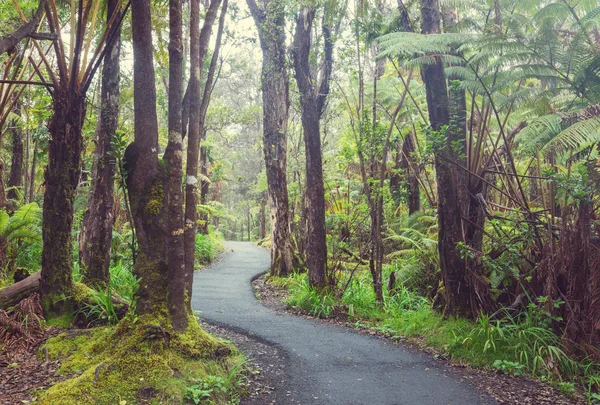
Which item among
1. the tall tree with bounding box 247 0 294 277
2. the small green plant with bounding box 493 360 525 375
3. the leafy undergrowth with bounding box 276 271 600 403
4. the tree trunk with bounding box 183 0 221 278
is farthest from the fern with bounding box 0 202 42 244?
the small green plant with bounding box 493 360 525 375

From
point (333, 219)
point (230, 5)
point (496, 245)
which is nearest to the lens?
point (496, 245)

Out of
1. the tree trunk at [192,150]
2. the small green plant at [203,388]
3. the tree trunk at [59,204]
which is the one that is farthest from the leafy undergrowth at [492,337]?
the tree trunk at [59,204]

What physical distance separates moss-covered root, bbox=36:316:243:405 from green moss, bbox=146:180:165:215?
43.4 inches

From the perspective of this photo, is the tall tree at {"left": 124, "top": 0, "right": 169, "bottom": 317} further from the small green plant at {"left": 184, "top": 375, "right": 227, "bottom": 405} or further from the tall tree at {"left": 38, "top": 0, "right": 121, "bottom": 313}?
the tall tree at {"left": 38, "top": 0, "right": 121, "bottom": 313}

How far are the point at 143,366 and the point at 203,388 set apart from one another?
60cm

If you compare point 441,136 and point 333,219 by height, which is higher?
point 441,136

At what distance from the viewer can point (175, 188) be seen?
491 cm

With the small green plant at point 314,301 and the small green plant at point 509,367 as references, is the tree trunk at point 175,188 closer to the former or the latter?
the small green plant at point 509,367

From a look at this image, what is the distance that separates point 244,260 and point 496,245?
12.1 meters

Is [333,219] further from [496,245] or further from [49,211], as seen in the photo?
[49,211]

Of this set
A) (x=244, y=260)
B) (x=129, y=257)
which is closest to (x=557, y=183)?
(x=129, y=257)

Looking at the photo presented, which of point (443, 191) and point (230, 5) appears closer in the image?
point (443, 191)

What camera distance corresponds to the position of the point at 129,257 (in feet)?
36.5

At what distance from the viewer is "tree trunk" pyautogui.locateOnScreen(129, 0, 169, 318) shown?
481cm
